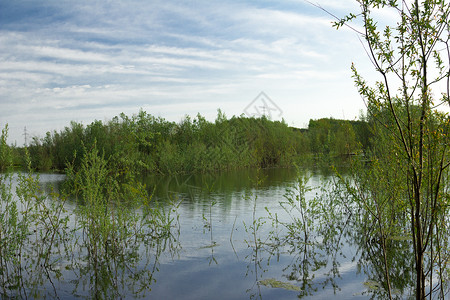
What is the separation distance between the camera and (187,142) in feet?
98.0

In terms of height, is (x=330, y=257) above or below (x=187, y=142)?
below

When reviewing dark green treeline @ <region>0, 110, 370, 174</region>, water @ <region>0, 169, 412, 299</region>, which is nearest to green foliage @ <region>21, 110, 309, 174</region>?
dark green treeline @ <region>0, 110, 370, 174</region>

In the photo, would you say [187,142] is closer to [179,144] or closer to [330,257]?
[179,144]

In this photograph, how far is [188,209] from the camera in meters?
11.1

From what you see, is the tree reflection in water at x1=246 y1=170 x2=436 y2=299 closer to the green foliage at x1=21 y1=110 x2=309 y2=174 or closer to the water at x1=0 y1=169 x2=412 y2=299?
the water at x1=0 y1=169 x2=412 y2=299

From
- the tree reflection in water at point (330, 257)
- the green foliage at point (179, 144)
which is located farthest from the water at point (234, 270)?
the green foliage at point (179, 144)

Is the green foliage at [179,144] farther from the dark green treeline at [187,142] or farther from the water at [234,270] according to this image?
the water at [234,270]

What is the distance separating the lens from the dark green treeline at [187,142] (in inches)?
945

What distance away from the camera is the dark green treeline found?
24000mm

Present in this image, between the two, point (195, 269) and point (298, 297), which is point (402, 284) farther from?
point (195, 269)

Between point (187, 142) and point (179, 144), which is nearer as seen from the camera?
point (179, 144)

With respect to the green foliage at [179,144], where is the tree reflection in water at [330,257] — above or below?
below

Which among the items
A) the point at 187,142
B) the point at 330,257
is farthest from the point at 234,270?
the point at 187,142

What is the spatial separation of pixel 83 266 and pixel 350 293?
4167mm
